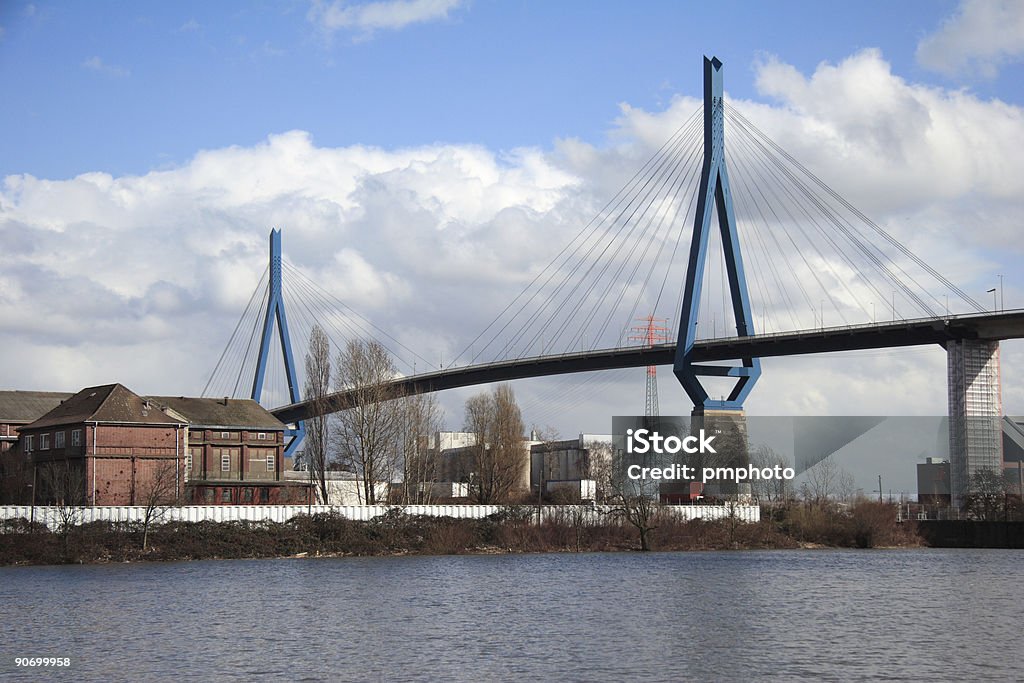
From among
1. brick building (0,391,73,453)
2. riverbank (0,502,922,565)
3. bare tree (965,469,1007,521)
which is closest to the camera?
riverbank (0,502,922,565)

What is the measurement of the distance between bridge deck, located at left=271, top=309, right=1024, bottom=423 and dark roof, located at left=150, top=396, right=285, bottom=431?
2853 millimetres

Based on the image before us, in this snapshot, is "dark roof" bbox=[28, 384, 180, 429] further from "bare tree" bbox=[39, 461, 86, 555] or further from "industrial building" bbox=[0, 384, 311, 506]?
"bare tree" bbox=[39, 461, 86, 555]

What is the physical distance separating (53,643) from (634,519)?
35.1m

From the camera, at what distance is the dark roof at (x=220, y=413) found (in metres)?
64.5

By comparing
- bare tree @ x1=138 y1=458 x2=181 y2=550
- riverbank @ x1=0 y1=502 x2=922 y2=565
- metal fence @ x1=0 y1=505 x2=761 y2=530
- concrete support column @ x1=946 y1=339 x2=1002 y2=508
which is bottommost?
riverbank @ x1=0 y1=502 x2=922 y2=565

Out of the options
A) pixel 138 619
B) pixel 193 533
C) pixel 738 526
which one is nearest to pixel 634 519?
pixel 738 526

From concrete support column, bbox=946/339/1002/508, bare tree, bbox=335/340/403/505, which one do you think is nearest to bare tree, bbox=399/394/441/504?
bare tree, bbox=335/340/403/505

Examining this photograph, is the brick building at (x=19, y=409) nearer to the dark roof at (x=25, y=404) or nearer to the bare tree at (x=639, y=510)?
the dark roof at (x=25, y=404)

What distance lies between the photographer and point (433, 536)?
175ft

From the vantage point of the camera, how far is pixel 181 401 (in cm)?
6625

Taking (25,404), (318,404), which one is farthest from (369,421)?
(25,404)

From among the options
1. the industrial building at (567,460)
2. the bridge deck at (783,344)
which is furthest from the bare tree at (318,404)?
the industrial building at (567,460)

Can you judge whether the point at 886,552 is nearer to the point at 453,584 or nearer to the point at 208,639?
the point at 453,584

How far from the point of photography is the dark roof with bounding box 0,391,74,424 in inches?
2788
